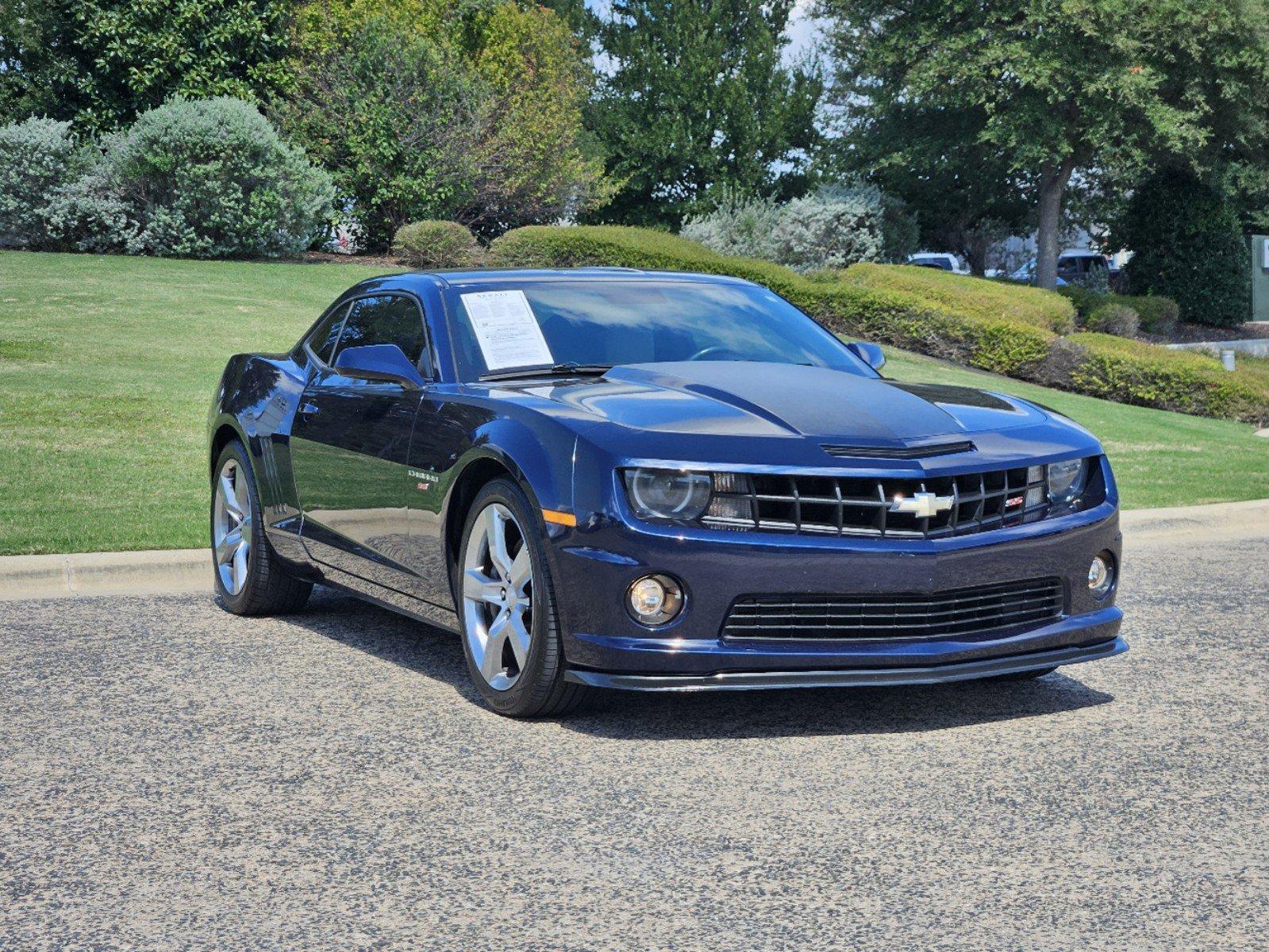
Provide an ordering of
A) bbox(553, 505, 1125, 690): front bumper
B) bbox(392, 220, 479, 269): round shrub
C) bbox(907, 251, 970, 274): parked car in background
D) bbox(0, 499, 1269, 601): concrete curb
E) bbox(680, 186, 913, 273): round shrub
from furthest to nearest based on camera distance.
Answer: bbox(907, 251, 970, 274): parked car in background < bbox(680, 186, 913, 273): round shrub < bbox(392, 220, 479, 269): round shrub < bbox(0, 499, 1269, 601): concrete curb < bbox(553, 505, 1125, 690): front bumper

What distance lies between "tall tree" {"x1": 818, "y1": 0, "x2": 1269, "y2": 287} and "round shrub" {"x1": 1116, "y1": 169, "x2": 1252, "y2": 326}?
158 inches

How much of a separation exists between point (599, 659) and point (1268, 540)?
6912mm

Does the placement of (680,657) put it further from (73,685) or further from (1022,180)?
(1022,180)

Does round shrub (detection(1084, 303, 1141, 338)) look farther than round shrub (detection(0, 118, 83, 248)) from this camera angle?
Yes

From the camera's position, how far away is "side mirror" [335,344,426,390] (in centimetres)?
622

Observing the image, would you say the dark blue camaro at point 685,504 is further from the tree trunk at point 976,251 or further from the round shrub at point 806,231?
the tree trunk at point 976,251

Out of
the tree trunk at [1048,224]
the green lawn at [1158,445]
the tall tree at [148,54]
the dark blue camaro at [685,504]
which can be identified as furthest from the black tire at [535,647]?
the tree trunk at [1048,224]

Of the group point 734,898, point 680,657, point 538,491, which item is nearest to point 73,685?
point 538,491

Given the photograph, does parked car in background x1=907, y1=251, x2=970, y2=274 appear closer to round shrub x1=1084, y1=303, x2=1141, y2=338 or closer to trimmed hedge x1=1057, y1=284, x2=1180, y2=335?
trimmed hedge x1=1057, y1=284, x2=1180, y2=335

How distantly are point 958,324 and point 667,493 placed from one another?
63.6ft

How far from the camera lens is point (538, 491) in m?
5.27

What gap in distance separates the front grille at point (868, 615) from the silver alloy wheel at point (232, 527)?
3.30 m

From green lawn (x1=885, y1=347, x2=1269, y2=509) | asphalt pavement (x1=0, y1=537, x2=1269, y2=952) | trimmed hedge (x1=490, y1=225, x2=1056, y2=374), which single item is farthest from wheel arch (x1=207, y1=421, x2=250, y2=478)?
trimmed hedge (x1=490, y1=225, x2=1056, y2=374)

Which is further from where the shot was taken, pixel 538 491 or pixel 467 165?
pixel 467 165
